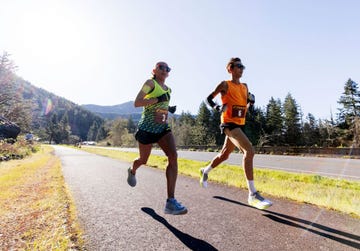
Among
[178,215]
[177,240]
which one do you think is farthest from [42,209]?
[177,240]

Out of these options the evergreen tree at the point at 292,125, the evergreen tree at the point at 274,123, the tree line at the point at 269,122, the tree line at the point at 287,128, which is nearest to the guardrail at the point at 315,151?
the tree line at the point at 269,122

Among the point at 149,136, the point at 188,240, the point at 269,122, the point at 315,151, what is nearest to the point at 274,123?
the point at 269,122

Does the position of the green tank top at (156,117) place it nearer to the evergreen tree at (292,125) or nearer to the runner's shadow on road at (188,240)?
the runner's shadow on road at (188,240)

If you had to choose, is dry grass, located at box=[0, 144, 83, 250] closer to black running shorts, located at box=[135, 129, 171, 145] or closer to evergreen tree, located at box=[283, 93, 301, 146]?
black running shorts, located at box=[135, 129, 171, 145]

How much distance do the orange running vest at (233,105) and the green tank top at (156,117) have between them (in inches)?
42.5

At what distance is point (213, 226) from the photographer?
3.31 m

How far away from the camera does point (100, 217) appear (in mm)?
3832

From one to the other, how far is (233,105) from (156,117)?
138cm

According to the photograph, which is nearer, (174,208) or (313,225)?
(313,225)

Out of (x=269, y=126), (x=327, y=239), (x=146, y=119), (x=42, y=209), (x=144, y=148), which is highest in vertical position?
(x=269, y=126)

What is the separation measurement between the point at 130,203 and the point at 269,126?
61.1m

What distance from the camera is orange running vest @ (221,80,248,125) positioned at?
14.8ft

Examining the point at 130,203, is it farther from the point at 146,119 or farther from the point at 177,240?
the point at 177,240

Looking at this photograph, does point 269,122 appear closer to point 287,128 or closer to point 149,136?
point 287,128
